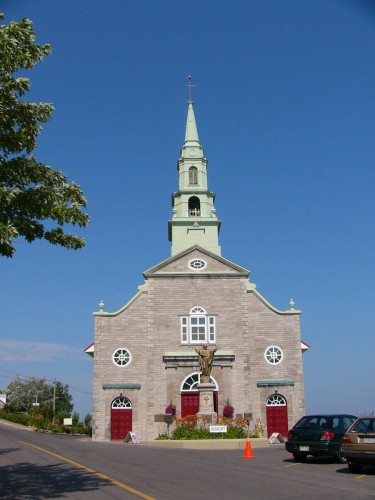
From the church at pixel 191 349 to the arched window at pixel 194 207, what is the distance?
5.37 metres

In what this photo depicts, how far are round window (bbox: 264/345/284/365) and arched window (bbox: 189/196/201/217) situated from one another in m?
11.4

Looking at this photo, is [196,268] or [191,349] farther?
[196,268]

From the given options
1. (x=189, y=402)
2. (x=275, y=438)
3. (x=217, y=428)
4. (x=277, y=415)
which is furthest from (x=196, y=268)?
(x=217, y=428)

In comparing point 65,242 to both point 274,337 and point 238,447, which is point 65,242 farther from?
point 274,337

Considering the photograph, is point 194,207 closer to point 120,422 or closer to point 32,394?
point 120,422

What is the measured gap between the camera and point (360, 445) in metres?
13.4

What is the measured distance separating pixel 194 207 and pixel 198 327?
10.2 metres

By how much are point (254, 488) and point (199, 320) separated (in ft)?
80.8

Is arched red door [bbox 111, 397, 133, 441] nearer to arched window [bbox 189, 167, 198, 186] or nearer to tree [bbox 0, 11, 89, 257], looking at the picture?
arched window [bbox 189, 167, 198, 186]

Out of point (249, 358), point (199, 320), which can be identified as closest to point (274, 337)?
point (249, 358)

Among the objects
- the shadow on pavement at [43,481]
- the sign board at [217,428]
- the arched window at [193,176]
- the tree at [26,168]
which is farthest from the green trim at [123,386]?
the tree at [26,168]

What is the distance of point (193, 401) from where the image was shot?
112ft

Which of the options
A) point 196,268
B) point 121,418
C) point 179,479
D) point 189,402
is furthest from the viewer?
point 196,268

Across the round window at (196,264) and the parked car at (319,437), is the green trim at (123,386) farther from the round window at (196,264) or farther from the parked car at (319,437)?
the parked car at (319,437)
